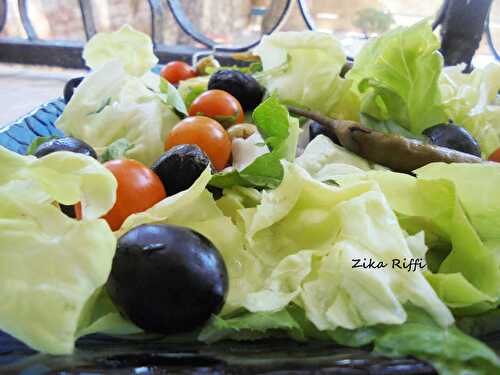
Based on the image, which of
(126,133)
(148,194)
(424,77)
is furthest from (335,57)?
(148,194)

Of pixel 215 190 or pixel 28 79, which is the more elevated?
pixel 215 190

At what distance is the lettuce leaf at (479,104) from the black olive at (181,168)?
0.45 m

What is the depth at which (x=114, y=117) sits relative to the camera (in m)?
0.76

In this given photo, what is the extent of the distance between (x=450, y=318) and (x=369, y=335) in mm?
66

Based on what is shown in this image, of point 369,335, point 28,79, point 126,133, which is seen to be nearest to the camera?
point 369,335

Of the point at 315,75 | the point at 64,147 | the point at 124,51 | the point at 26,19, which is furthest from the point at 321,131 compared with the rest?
the point at 26,19

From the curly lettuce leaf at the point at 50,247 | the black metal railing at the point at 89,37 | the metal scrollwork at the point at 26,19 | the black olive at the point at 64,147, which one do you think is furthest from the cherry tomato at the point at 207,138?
the metal scrollwork at the point at 26,19

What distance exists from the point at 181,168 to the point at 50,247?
0.20 metres

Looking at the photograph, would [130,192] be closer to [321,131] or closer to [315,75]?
[321,131]

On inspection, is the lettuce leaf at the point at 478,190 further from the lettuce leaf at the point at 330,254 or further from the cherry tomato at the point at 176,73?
the cherry tomato at the point at 176,73

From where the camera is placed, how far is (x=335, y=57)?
0.85 m

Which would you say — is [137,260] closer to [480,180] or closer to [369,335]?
[369,335]

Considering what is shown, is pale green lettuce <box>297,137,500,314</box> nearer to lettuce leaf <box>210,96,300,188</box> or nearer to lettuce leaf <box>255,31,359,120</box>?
lettuce leaf <box>210,96,300,188</box>

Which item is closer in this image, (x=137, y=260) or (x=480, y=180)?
(x=137, y=260)
